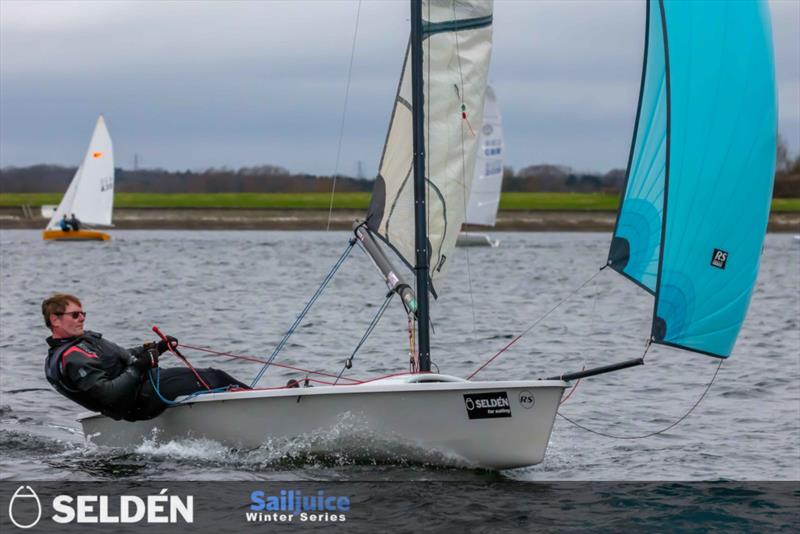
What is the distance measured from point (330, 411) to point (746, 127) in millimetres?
3133

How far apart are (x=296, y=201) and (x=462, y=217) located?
75.0 m

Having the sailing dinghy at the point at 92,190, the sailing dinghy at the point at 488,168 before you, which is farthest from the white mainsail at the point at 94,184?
the sailing dinghy at the point at 488,168

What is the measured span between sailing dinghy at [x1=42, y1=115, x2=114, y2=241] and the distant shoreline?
2111cm

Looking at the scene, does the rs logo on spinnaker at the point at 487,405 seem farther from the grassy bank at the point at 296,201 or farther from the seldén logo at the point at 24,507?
the grassy bank at the point at 296,201

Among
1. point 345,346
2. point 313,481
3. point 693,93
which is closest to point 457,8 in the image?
point 693,93

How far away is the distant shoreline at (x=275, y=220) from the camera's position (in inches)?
2881

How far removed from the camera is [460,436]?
819cm

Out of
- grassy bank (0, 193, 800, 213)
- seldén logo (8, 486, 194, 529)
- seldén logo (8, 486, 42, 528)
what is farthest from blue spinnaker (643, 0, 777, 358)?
grassy bank (0, 193, 800, 213)

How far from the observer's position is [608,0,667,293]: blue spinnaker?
7.91 metres

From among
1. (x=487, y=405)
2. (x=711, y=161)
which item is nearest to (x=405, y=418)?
(x=487, y=405)

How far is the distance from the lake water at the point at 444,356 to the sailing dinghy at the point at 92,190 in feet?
40.8

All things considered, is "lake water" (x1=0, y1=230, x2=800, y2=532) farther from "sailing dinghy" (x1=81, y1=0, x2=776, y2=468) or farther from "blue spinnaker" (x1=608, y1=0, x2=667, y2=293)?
"blue spinnaker" (x1=608, y1=0, x2=667, y2=293)

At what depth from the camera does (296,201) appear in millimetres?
83750

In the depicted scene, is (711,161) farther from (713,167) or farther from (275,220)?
(275,220)
